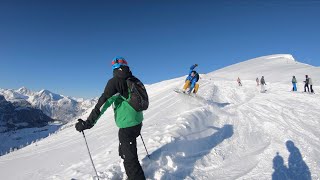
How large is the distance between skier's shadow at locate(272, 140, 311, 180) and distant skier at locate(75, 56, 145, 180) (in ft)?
11.3

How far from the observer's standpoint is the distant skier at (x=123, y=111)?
18.5ft

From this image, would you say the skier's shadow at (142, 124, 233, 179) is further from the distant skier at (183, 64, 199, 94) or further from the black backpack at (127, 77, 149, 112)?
the distant skier at (183, 64, 199, 94)

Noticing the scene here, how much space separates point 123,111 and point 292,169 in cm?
464

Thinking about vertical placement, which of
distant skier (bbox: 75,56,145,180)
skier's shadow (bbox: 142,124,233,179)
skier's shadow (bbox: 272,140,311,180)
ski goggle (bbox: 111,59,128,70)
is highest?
ski goggle (bbox: 111,59,128,70)

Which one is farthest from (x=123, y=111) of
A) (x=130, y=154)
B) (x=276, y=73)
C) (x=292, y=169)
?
(x=276, y=73)

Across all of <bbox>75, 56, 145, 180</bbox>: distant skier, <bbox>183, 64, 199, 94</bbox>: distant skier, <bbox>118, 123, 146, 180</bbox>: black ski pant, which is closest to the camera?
<bbox>75, 56, 145, 180</bbox>: distant skier

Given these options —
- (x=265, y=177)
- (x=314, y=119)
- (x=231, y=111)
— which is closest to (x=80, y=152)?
(x=265, y=177)

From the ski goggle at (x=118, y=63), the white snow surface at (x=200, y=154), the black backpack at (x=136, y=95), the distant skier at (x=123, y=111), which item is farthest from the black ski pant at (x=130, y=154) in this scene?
the ski goggle at (x=118, y=63)

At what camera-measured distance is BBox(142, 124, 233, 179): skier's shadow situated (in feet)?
22.0

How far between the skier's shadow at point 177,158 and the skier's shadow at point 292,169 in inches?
73.4

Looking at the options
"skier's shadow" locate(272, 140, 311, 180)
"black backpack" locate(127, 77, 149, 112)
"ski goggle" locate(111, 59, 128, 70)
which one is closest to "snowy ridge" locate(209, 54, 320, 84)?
"skier's shadow" locate(272, 140, 311, 180)

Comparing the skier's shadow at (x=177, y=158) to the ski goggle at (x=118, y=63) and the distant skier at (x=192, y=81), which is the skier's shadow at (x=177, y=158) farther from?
the distant skier at (x=192, y=81)

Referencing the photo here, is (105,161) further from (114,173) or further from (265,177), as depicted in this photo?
(265,177)

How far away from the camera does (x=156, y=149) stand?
7762mm
